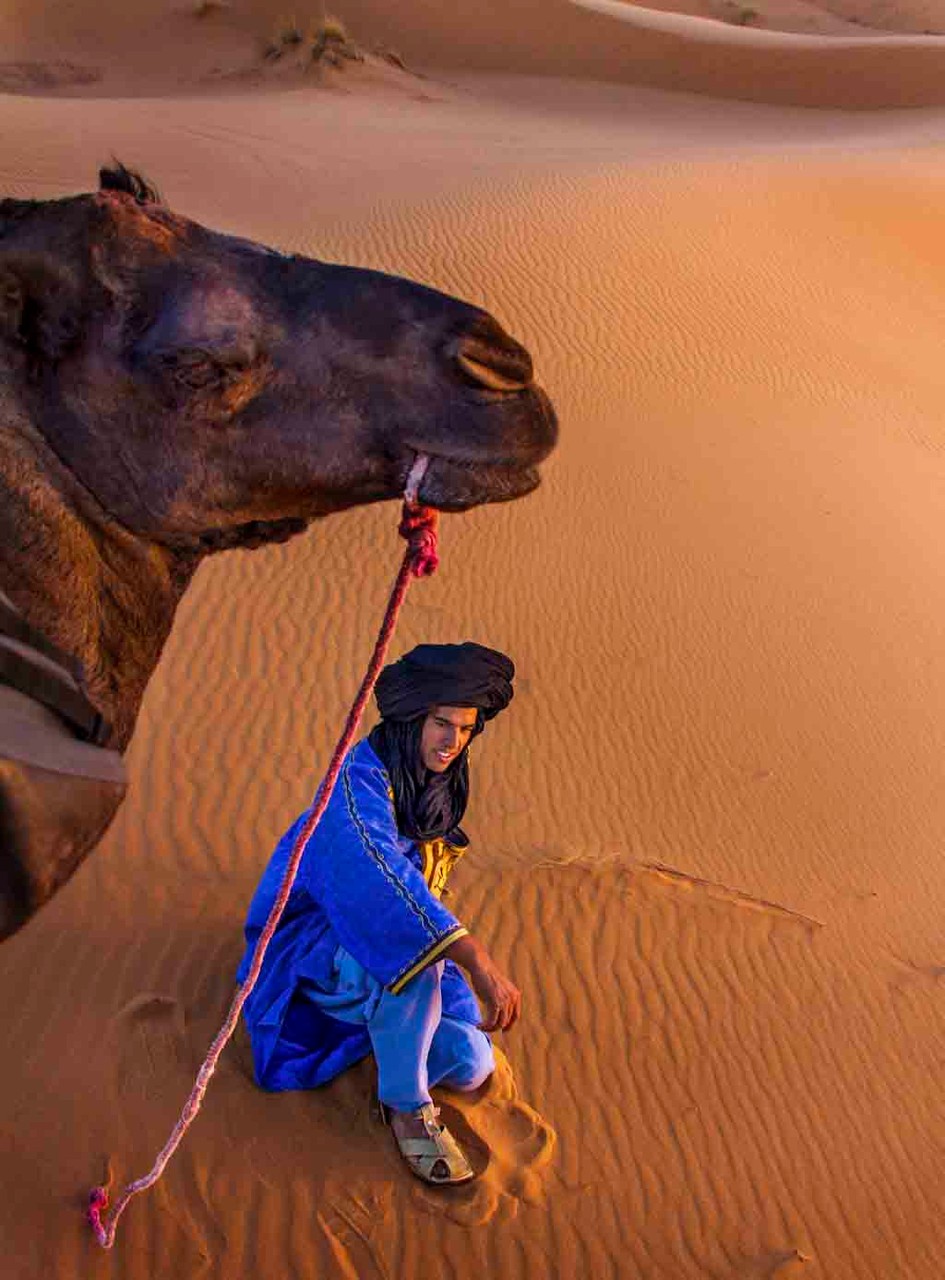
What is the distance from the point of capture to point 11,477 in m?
1.86

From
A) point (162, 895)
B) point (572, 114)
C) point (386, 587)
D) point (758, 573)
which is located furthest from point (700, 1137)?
point (572, 114)

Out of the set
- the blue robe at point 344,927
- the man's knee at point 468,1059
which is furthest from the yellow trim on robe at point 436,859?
the man's knee at point 468,1059

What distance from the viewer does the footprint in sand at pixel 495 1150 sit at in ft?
11.7

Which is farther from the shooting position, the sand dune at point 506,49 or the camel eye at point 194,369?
the sand dune at point 506,49

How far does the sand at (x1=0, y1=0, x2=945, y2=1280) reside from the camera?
369cm

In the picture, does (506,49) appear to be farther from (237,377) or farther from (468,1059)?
(237,377)

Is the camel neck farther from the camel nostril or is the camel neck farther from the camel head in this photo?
the camel nostril

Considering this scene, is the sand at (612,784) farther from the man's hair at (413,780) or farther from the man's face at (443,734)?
the man's face at (443,734)

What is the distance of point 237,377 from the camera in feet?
6.78

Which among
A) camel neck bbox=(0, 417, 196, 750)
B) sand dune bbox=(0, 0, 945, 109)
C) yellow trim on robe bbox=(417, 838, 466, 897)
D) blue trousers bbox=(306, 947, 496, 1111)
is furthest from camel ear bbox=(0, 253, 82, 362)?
sand dune bbox=(0, 0, 945, 109)

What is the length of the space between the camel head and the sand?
7.85 feet

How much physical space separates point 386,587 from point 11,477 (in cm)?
560

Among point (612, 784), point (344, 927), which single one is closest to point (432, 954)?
point (344, 927)

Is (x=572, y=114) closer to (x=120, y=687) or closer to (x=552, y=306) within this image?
(x=552, y=306)
